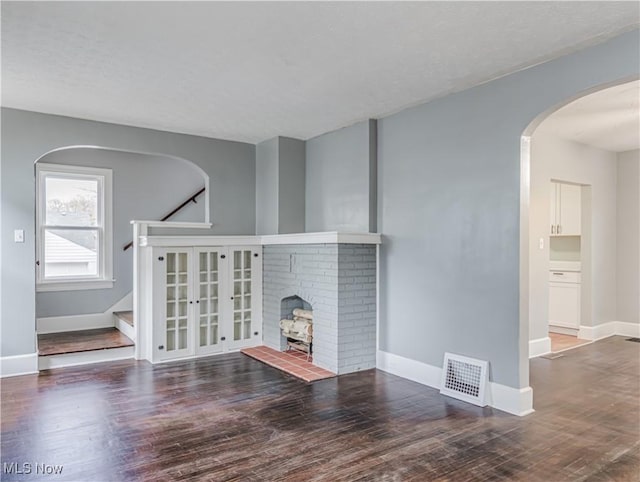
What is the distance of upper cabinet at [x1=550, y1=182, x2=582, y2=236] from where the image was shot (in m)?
6.36

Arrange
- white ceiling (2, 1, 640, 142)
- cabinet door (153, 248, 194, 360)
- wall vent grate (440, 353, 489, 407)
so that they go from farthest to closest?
1. cabinet door (153, 248, 194, 360)
2. wall vent grate (440, 353, 489, 407)
3. white ceiling (2, 1, 640, 142)

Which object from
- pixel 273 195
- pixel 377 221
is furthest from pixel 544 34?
pixel 273 195

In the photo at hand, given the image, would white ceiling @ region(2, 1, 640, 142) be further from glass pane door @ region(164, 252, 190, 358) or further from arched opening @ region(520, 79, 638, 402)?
arched opening @ region(520, 79, 638, 402)

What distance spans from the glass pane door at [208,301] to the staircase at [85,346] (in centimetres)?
80

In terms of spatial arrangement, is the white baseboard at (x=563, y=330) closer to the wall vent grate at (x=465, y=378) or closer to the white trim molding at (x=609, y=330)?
the white trim molding at (x=609, y=330)

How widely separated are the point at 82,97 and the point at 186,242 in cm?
185

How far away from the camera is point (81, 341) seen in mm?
5234

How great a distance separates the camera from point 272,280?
5.59 meters

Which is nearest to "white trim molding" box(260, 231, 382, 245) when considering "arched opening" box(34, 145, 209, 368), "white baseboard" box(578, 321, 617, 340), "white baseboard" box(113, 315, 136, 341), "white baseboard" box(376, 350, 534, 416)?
"white baseboard" box(376, 350, 534, 416)

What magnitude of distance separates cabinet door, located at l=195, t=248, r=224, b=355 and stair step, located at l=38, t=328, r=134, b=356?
807 mm

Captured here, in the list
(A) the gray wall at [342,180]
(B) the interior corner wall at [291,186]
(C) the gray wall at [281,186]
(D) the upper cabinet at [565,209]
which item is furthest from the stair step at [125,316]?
(D) the upper cabinet at [565,209]

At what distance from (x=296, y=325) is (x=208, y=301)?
114 cm

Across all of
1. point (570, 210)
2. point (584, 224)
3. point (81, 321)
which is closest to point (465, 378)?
point (584, 224)

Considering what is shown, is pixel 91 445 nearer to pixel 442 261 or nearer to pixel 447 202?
pixel 442 261
